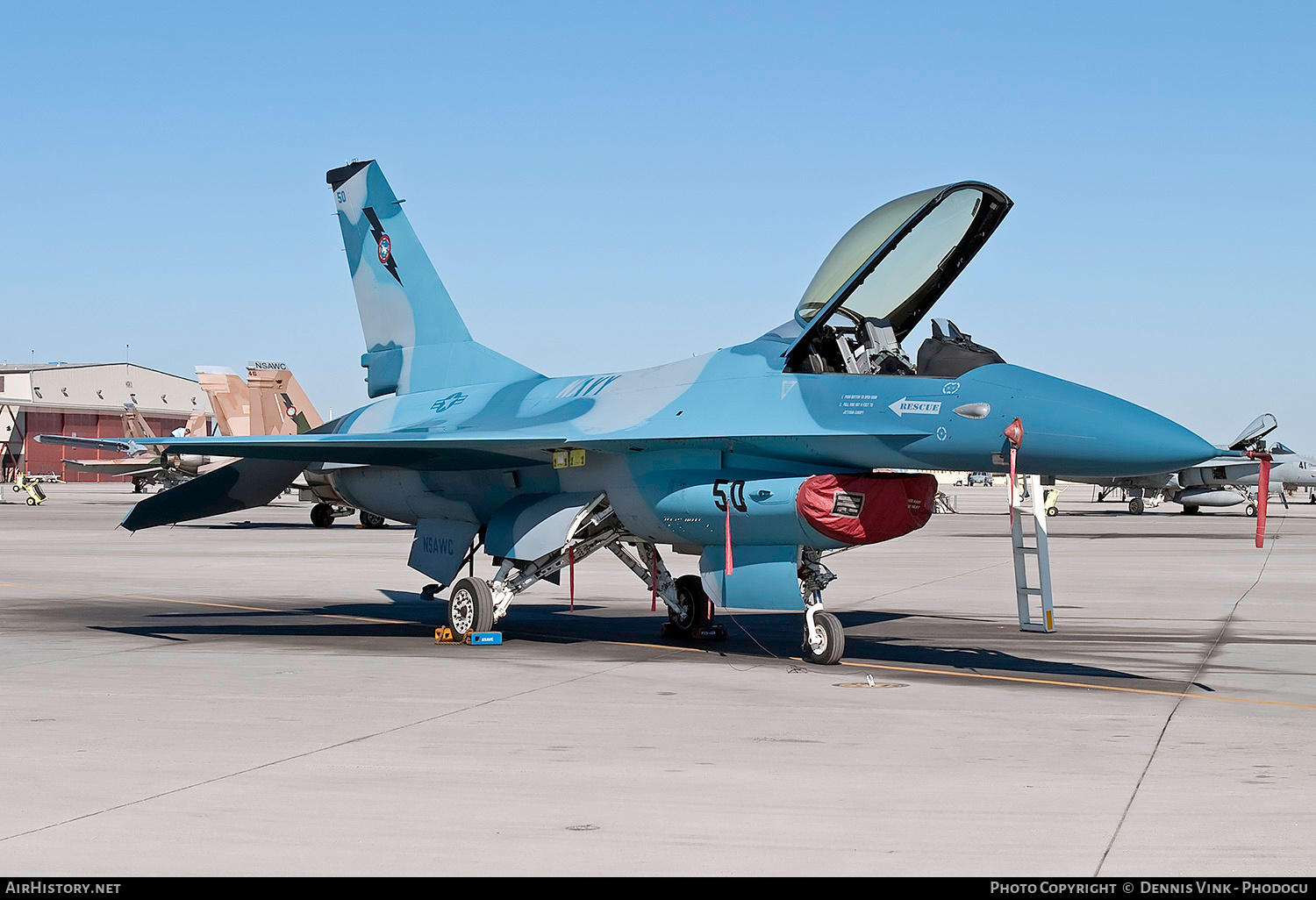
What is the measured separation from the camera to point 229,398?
132ft

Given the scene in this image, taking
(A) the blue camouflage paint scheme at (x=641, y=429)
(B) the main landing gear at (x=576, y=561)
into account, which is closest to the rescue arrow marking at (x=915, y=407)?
(A) the blue camouflage paint scheme at (x=641, y=429)

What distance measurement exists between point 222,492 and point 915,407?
29.5ft

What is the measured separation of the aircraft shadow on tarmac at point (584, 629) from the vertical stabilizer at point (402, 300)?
3.03 m

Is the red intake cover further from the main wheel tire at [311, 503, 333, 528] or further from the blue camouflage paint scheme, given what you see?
the main wheel tire at [311, 503, 333, 528]

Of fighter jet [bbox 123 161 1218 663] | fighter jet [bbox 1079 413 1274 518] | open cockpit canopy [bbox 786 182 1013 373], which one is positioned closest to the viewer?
fighter jet [bbox 123 161 1218 663]

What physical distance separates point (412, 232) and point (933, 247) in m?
7.20

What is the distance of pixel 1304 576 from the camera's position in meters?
22.2

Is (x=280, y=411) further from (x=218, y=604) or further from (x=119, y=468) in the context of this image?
(x=218, y=604)

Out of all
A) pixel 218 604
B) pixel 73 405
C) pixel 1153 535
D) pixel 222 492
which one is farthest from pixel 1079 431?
pixel 73 405

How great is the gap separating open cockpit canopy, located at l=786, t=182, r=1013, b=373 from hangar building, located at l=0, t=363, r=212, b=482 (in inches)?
3570

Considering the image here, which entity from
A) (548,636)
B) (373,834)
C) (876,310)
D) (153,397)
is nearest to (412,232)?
(548,636)

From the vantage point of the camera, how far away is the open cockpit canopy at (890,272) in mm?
10805

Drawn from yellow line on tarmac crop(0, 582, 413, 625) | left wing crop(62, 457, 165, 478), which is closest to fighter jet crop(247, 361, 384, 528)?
left wing crop(62, 457, 165, 478)

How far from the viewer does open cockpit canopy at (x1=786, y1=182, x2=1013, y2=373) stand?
1080cm
